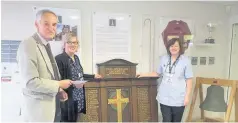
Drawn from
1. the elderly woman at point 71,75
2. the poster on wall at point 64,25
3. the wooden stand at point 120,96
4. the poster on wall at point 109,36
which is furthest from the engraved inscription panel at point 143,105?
the poster on wall at point 64,25

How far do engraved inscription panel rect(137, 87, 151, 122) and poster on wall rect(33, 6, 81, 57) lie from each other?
0.83m

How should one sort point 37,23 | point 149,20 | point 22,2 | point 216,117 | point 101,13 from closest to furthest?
point 37,23, point 22,2, point 101,13, point 149,20, point 216,117

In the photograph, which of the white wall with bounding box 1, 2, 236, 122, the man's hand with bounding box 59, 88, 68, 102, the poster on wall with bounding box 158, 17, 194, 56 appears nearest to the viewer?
the man's hand with bounding box 59, 88, 68, 102

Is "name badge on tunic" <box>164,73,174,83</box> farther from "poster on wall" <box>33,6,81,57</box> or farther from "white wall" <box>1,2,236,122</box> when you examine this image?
"poster on wall" <box>33,6,81,57</box>

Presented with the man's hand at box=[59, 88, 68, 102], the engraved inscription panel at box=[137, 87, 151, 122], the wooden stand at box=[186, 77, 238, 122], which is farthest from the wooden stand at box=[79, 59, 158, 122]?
the wooden stand at box=[186, 77, 238, 122]

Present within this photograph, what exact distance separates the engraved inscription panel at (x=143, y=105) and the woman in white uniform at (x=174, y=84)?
147mm

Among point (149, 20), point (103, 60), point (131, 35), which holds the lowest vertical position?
point (103, 60)

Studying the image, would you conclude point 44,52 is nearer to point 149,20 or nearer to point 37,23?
point 37,23

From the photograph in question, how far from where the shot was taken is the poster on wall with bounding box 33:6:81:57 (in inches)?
90.6

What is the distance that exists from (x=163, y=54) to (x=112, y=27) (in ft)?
2.35

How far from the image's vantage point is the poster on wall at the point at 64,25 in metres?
2.30

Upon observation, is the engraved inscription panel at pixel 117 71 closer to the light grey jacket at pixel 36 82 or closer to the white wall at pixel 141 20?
the white wall at pixel 141 20

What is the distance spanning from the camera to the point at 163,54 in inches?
109

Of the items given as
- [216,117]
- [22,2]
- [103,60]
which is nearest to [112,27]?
[103,60]
